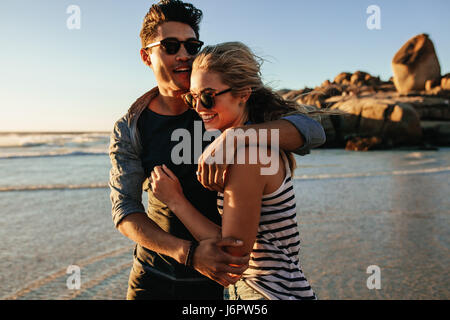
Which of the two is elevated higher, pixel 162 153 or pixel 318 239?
pixel 162 153

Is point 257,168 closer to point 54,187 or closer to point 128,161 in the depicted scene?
point 128,161

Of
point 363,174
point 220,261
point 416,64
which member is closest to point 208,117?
point 220,261

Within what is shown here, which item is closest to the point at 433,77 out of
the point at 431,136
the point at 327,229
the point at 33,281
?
the point at 431,136

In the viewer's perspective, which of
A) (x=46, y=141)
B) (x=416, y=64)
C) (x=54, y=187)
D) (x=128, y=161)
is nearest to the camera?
(x=128, y=161)

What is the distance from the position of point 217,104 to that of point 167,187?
1.65 feet

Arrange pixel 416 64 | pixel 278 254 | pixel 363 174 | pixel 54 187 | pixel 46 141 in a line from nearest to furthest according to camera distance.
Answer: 1. pixel 278 254
2. pixel 54 187
3. pixel 363 174
4. pixel 46 141
5. pixel 416 64

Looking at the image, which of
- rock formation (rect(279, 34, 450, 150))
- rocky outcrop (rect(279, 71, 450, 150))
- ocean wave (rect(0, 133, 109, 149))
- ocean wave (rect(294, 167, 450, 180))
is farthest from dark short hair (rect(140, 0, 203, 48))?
ocean wave (rect(0, 133, 109, 149))

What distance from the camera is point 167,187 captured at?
196 cm

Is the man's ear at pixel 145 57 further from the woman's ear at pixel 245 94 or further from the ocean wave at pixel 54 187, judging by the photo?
the ocean wave at pixel 54 187

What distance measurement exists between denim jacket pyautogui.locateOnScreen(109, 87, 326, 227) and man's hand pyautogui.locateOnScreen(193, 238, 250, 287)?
529 mm

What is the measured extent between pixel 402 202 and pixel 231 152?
6849mm

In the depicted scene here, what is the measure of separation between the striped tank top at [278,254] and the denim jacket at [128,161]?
42 centimetres

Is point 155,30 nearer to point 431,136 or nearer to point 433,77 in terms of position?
point 431,136

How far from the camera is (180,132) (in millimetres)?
2262
